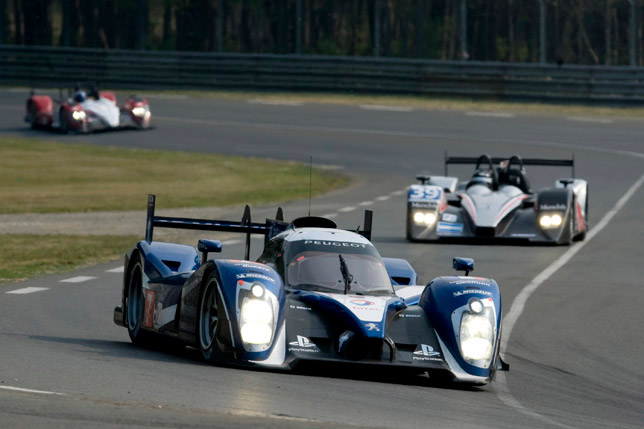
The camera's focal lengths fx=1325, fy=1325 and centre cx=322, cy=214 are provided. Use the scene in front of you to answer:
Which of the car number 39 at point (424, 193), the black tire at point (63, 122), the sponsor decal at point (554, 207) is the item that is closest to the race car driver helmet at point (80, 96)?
the black tire at point (63, 122)

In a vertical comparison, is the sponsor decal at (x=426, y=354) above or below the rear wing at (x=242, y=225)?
below

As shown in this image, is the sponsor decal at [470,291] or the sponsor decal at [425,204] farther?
the sponsor decal at [425,204]

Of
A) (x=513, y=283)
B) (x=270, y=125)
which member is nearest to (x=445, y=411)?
(x=513, y=283)

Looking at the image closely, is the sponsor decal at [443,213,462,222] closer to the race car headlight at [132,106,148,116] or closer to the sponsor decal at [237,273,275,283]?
the sponsor decal at [237,273,275,283]

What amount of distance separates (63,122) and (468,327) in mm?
31138

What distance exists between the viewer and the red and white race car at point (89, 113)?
3938 centimetres

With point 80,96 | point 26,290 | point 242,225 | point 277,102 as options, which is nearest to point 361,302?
point 242,225

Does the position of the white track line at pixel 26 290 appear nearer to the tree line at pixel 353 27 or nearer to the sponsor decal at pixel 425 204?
the sponsor decal at pixel 425 204

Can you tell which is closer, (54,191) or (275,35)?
(54,191)

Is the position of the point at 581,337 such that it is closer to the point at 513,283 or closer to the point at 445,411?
the point at 513,283

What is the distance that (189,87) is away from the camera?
47906 millimetres

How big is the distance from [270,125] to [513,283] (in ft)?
82.9

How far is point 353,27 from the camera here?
48656mm

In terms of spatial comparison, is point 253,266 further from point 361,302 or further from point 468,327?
point 468,327
